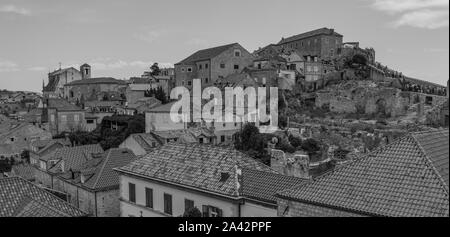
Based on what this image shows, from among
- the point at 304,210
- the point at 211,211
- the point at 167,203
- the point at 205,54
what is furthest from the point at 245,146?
the point at 205,54

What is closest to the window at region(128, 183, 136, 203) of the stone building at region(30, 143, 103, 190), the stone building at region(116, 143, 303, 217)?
the stone building at region(116, 143, 303, 217)

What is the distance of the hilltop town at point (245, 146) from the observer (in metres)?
9.67

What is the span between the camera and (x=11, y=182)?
1333 cm

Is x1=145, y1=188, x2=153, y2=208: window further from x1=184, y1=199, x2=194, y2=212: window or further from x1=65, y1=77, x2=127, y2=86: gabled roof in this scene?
x1=65, y1=77, x2=127, y2=86: gabled roof

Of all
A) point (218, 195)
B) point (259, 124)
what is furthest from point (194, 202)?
point (259, 124)

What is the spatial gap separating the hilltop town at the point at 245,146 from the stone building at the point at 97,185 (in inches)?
2.7

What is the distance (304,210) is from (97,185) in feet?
47.3

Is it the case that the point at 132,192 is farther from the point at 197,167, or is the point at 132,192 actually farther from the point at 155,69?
the point at 155,69

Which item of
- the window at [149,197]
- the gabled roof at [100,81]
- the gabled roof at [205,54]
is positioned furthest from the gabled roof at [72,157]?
the gabled roof at [100,81]

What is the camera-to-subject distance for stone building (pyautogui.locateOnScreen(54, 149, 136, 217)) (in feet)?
72.0

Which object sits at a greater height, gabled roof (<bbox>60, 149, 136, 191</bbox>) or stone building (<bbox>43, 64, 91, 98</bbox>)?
stone building (<bbox>43, 64, 91, 98</bbox>)

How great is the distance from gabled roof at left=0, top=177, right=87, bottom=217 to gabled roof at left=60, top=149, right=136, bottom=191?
8.48 metres

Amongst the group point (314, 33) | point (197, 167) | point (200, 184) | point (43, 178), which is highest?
point (314, 33)

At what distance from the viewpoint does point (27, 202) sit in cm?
1231
